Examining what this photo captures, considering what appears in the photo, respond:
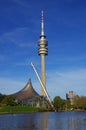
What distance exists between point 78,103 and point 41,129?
115834mm

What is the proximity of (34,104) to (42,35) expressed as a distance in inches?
1773

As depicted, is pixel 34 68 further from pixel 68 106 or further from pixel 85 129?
pixel 85 129

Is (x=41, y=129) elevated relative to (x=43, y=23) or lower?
lower

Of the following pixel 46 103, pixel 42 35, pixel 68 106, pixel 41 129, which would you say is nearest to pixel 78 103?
pixel 68 106

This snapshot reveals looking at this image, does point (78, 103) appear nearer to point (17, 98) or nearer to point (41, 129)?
point (17, 98)

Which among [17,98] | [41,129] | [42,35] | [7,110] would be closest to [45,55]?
[42,35]

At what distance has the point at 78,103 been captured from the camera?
490 feet

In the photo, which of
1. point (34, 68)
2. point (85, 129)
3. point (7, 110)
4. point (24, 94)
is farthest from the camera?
point (24, 94)

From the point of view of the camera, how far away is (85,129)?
34.1m

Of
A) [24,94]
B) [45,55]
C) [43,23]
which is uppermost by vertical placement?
[43,23]

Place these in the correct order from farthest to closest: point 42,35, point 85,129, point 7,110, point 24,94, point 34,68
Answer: point 42,35, point 24,94, point 34,68, point 7,110, point 85,129

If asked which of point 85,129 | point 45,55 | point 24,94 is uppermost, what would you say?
point 45,55

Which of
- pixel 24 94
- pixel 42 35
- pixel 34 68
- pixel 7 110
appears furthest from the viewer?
pixel 42 35

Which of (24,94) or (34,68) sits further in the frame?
(24,94)
